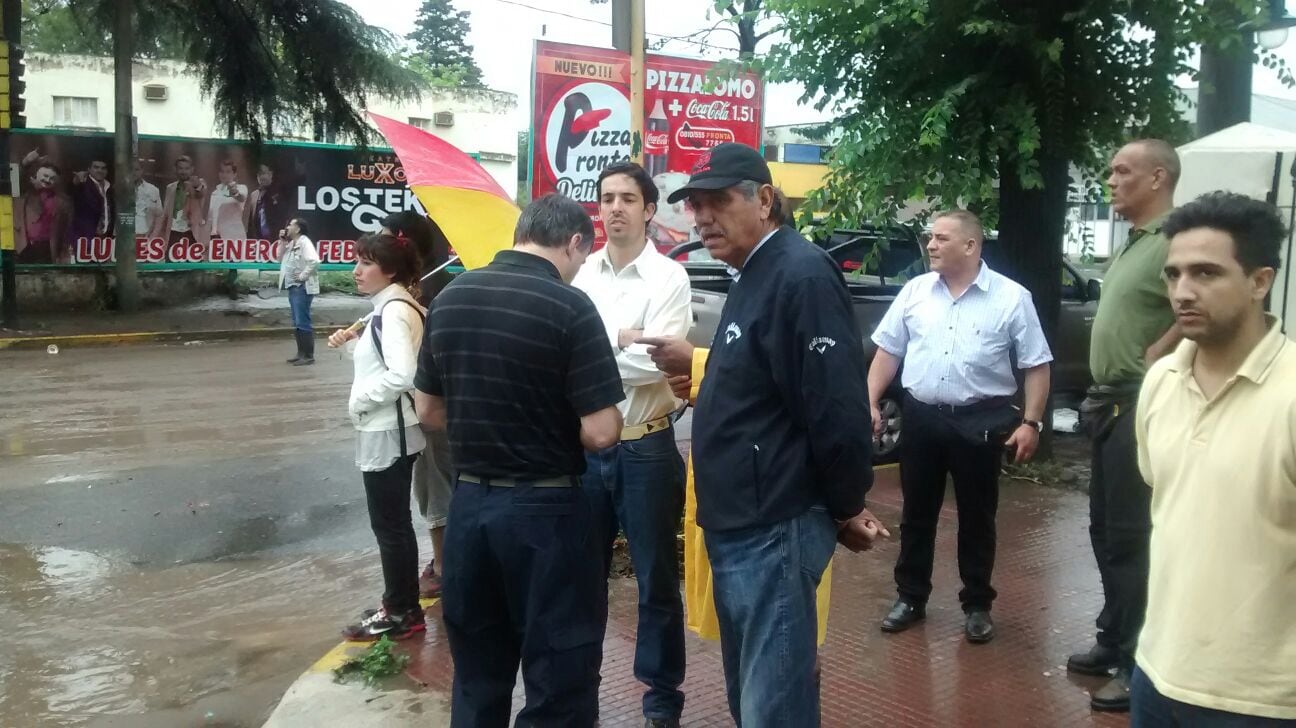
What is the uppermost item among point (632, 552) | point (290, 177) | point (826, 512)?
point (290, 177)

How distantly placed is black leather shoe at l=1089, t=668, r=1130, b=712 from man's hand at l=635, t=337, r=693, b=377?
6.84 feet

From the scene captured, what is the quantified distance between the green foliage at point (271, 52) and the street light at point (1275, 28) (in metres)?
15.5

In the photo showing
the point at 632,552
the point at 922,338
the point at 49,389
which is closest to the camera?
the point at 632,552

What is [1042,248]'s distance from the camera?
772 centimetres

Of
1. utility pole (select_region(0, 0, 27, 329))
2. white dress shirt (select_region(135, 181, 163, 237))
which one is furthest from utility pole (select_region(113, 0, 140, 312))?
utility pole (select_region(0, 0, 27, 329))

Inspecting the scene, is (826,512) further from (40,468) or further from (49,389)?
(49,389)

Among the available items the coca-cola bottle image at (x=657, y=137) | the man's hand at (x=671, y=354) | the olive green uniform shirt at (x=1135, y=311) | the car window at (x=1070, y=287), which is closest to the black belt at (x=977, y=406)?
the olive green uniform shirt at (x=1135, y=311)

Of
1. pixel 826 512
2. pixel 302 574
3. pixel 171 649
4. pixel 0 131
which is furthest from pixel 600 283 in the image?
pixel 0 131

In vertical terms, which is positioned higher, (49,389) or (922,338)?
(922,338)

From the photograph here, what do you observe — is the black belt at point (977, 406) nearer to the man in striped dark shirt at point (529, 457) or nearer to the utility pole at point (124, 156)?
the man in striped dark shirt at point (529, 457)

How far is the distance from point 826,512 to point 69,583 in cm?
496

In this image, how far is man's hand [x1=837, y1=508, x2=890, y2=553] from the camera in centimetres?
313

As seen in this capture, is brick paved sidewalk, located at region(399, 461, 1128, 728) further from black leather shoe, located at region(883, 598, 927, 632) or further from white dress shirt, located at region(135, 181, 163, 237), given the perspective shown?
white dress shirt, located at region(135, 181, 163, 237)

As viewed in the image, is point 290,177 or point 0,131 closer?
point 0,131
